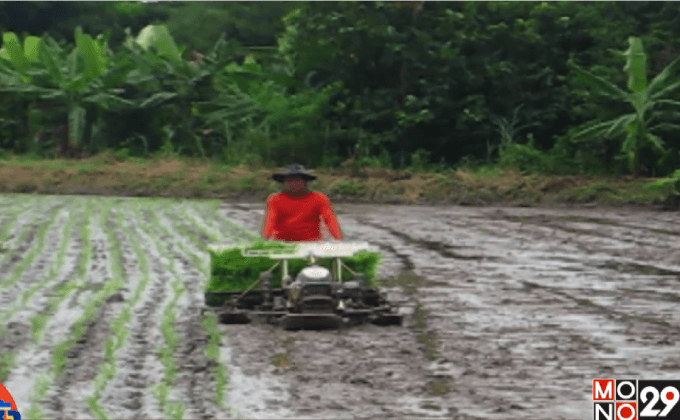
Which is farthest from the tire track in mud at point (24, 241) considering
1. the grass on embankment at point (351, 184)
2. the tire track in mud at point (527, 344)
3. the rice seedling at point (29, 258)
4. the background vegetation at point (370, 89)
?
the background vegetation at point (370, 89)

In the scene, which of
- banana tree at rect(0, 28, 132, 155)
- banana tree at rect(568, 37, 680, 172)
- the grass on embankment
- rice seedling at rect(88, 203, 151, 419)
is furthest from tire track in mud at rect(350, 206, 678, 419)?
banana tree at rect(0, 28, 132, 155)

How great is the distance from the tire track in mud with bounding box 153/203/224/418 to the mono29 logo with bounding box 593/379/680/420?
71.9 inches

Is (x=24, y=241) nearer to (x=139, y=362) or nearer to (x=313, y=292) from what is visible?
(x=313, y=292)

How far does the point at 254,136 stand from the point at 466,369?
19256 mm

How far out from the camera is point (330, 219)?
977 centimetres

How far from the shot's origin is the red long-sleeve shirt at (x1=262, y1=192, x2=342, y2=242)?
32.4ft

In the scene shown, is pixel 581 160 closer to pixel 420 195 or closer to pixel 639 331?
pixel 420 195

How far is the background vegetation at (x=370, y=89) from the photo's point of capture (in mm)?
26422

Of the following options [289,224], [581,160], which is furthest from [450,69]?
[289,224]

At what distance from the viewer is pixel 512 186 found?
23516mm

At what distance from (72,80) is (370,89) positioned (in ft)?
19.6

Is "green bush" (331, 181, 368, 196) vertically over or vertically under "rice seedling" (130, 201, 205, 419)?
under

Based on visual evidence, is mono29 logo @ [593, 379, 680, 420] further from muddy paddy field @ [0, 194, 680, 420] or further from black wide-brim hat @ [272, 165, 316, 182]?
black wide-brim hat @ [272, 165, 316, 182]

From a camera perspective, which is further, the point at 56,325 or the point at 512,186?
the point at 512,186
